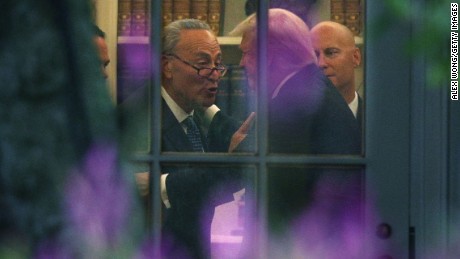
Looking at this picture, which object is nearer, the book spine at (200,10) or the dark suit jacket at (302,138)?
the dark suit jacket at (302,138)

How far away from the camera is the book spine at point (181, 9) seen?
117 inches

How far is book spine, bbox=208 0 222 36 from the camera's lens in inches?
118

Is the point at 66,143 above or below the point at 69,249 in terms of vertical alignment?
above

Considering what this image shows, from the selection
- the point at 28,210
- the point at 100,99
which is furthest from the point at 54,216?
the point at 100,99

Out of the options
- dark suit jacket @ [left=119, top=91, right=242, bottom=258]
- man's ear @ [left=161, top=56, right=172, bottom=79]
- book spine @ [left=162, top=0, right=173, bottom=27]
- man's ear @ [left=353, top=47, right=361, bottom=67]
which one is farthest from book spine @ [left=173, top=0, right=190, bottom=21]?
man's ear @ [left=353, top=47, right=361, bottom=67]

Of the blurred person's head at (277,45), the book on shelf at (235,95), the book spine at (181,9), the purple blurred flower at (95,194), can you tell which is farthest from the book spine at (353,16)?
the purple blurred flower at (95,194)

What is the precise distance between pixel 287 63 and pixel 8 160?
1231 millimetres

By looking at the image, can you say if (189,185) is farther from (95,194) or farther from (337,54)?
(95,194)

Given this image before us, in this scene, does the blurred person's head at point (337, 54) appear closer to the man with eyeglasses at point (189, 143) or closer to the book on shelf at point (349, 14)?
the book on shelf at point (349, 14)

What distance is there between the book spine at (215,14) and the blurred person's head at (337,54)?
0.27 meters

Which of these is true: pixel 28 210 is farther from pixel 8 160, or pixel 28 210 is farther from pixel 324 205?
pixel 324 205

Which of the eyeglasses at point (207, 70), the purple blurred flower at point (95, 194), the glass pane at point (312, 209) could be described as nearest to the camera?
the purple blurred flower at point (95, 194)

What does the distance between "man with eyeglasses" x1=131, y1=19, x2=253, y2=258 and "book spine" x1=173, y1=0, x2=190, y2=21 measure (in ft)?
0.06

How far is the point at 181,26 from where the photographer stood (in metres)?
3.00
